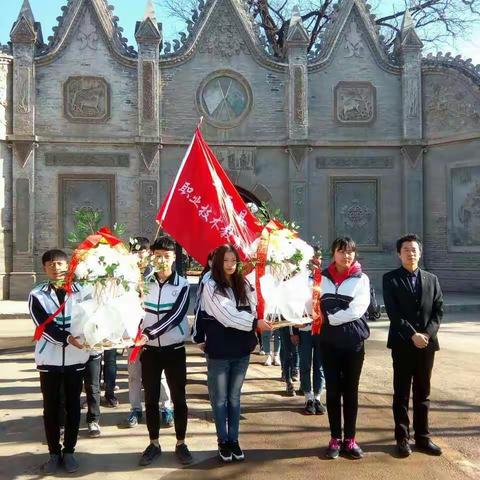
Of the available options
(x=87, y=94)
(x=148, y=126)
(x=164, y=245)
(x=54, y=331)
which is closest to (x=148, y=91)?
(x=148, y=126)

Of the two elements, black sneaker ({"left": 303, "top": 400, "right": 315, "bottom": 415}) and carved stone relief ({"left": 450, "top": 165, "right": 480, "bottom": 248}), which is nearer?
black sneaker ({"left": 303, "top": 400, "right": 315, "bottom": 415})

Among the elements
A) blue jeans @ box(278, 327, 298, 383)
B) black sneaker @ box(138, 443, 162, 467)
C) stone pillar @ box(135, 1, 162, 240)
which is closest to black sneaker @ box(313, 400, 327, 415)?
blue jeans @ box(278, 327, 298, 383)

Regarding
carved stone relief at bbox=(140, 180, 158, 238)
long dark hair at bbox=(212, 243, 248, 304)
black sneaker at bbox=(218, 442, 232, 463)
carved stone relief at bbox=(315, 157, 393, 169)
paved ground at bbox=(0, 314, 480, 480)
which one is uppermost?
carved stone relief at bbox=(315, 157, 393, 169)

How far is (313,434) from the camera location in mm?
5535

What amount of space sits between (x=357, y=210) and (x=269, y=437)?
15248 millimetres

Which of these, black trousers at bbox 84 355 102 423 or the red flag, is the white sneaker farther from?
the red flag

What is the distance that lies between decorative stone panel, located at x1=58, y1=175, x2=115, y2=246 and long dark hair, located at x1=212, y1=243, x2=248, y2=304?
14742mm

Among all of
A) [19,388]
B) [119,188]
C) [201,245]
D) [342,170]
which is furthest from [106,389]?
[342,170]

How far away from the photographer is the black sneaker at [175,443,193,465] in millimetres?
4734

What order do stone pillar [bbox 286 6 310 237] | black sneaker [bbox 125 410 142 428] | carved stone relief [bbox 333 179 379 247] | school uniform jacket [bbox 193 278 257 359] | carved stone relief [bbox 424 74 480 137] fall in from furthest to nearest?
carved stone relief [bbox 333 179 379 247], stone pillar [bbox 286 6 310 237], carved stone relief [bbox 424 74 480 137], black sneaker [bbox 125 410 142 428], school uniform jacket [bbox 193 278 257 359]

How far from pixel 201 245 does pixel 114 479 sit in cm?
368

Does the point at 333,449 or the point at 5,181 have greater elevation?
the point at 5,181

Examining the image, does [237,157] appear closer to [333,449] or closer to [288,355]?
[288,355]

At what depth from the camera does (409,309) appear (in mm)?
4918
